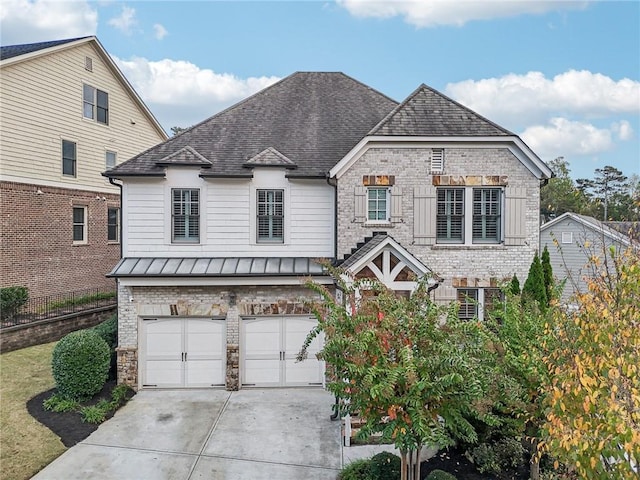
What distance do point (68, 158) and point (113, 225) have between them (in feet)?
13.5

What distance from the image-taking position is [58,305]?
16.9 meters

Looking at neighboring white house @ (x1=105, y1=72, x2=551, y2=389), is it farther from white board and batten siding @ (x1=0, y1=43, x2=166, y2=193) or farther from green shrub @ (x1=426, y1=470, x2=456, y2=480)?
white board and batten siding @ (x1=0, y1=43, x2=166, y2=193)

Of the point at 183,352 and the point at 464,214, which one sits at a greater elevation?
the point at 464,214

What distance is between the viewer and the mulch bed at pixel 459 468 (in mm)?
7629

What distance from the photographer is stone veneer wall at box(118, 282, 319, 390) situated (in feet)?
39.6

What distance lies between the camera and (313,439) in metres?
9.42

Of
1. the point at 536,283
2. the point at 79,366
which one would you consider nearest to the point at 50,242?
the point at 79,366

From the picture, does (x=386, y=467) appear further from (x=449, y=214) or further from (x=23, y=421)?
(x=23, y=421)

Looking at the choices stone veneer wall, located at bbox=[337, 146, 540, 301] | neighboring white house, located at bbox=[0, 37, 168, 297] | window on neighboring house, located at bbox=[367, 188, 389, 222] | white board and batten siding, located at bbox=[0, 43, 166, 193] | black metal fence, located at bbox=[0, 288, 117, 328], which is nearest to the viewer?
stone veneer wall, located at bbox=[337, 146, 540, 301]

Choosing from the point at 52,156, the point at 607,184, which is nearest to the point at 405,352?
the point at 52,156

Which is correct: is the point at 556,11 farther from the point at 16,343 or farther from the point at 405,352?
the point at 16,343

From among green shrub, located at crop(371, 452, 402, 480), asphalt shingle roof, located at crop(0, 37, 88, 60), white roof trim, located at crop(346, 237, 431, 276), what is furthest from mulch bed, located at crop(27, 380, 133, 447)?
asphalt shingle roof, located at crop(0, 37, 88, 60)

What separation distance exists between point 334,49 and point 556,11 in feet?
26.2

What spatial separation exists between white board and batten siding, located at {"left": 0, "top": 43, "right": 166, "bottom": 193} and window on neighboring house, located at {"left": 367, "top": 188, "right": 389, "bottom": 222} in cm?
1418
